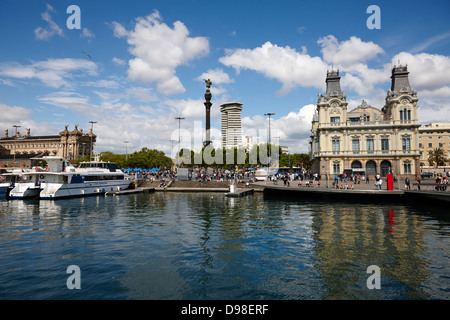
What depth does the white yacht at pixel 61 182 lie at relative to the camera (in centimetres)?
3750

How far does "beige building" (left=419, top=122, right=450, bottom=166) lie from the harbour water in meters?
101

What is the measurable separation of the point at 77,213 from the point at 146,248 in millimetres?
15543

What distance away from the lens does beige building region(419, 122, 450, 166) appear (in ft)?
335

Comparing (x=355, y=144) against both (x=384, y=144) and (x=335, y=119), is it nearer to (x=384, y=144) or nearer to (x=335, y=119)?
(x=384, y=144)

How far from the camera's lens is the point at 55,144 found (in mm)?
173000

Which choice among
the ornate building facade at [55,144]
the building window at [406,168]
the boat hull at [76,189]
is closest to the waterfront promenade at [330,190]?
the boat hull at [76,189]

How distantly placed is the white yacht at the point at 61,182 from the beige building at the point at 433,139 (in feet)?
370

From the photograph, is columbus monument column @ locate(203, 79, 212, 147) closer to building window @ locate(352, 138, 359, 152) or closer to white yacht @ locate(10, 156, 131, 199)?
white yacht @ locate(10, 156, 131, 199)

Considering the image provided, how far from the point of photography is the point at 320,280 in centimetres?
1012

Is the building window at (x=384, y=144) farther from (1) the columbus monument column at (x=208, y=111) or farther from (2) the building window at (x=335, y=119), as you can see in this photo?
(1) the columbus monument column at (x=208, y=111)

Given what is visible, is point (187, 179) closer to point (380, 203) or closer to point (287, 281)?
point (380, 203)
